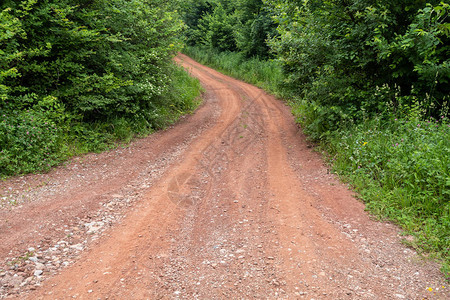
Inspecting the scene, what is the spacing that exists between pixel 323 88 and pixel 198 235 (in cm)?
581

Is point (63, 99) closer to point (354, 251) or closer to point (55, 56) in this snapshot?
point (55, 56)

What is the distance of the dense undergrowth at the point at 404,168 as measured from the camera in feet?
13.8

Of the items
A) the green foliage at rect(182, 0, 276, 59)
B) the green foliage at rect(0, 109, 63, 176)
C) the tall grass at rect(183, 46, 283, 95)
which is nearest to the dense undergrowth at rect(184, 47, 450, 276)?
the green foliage at rect(0, 109, 63, 176)

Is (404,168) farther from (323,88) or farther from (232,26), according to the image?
(232,26)

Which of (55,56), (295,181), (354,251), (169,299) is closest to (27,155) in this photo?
(55,56)

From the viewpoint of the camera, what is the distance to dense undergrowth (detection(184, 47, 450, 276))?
4.20m

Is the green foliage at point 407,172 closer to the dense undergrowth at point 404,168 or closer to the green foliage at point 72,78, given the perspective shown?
the dense undergrowth at point 404,168

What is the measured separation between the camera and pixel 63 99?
8148mm

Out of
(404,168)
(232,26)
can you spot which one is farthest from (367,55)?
(232,26)

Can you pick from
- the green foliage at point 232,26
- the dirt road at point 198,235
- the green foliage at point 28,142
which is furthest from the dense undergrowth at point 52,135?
the green foliage at point 232,26

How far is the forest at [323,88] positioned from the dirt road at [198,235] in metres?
0.60

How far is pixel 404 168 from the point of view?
5.16m

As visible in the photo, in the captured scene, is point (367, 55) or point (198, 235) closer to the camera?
point (198, 235)

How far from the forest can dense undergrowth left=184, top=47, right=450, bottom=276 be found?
21 millimetres
